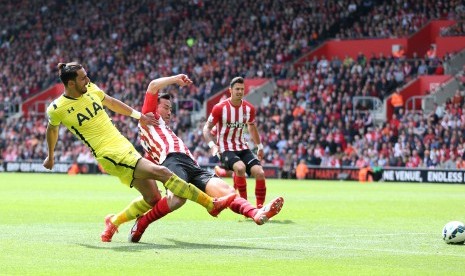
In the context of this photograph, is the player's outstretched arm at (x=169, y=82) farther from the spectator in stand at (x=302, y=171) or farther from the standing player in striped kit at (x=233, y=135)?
the spectator in stand at (x=302, y=171)

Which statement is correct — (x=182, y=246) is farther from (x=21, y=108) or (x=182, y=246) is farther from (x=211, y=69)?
(x=21, y=108)

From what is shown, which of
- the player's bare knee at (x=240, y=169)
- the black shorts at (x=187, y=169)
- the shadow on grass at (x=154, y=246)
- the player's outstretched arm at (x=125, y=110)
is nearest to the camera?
the shadow on grass at (x=154, y=246)

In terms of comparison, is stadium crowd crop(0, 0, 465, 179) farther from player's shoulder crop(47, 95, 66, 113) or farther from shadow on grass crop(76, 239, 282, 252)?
player's shoulder crop(47, 95, 66, 113)

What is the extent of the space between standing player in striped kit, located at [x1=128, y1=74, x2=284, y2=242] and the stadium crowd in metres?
24.6

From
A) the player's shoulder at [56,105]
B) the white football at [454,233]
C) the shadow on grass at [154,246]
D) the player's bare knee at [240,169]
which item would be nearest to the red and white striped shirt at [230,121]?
the player's bare knee at [240,169]

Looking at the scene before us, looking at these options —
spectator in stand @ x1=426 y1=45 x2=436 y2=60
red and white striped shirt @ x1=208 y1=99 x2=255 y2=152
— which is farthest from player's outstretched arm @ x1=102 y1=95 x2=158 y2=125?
spectator in stand @ x1=426 y1=45 x2=436 y2=60

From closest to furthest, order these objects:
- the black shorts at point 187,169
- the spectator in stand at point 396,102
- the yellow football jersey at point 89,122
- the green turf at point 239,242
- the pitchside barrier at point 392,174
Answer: the green turf at point 239,242
the yellow football jersey at point 89,122
the black shorts at point 187,169
the pitchside barrier at point 392,174
the spectator in stand at point 396,102

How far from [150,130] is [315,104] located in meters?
30.5

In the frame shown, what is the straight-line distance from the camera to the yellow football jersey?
13.0 m

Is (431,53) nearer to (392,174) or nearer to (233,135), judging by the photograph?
(392,174)

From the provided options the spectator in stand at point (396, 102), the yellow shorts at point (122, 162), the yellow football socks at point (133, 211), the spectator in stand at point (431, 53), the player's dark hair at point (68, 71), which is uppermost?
the spectator in stand at point (431, 53)

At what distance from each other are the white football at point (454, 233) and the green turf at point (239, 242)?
0.20 metres

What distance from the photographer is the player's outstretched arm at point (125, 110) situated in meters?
13.4

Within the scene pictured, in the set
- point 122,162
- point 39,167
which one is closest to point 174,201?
point 122,162
